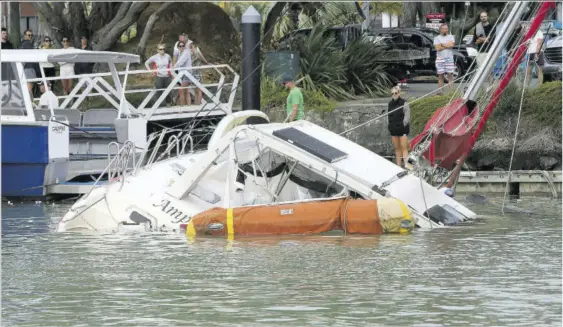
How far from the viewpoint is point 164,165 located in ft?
71.7

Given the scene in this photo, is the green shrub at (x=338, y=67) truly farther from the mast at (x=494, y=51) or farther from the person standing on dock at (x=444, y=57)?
the mast at (x=494, y=51)

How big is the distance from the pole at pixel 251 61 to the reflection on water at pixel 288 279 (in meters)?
9.27

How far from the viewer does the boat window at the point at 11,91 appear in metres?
25.8

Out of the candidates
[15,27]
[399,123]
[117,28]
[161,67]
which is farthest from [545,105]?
[15,27]

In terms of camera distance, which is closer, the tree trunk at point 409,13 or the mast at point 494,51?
the mast at point 494,51

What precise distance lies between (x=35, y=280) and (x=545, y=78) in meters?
18.7

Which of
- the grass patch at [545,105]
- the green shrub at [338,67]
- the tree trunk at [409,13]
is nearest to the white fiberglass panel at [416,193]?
the grass patch at [545,105]

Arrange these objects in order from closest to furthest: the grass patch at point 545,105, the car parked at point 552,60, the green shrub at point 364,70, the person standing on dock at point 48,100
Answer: the person standing on dock at point 48,100
the grass patch at point 545,105
the car parked at point 552,60
the green shrub at point 364,70

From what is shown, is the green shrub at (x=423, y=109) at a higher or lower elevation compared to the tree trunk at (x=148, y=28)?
lower

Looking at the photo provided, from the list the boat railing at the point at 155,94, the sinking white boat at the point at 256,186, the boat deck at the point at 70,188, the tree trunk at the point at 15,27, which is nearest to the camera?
the sinking white boat at the point at 256,186

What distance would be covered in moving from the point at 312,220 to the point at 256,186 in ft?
4.57

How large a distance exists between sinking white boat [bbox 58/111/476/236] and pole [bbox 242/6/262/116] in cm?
877

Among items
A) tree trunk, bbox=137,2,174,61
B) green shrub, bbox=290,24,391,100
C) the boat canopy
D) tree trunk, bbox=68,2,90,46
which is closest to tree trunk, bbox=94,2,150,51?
tree trunk, bbox=137,2,174,61

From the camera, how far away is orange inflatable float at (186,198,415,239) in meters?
19.4
